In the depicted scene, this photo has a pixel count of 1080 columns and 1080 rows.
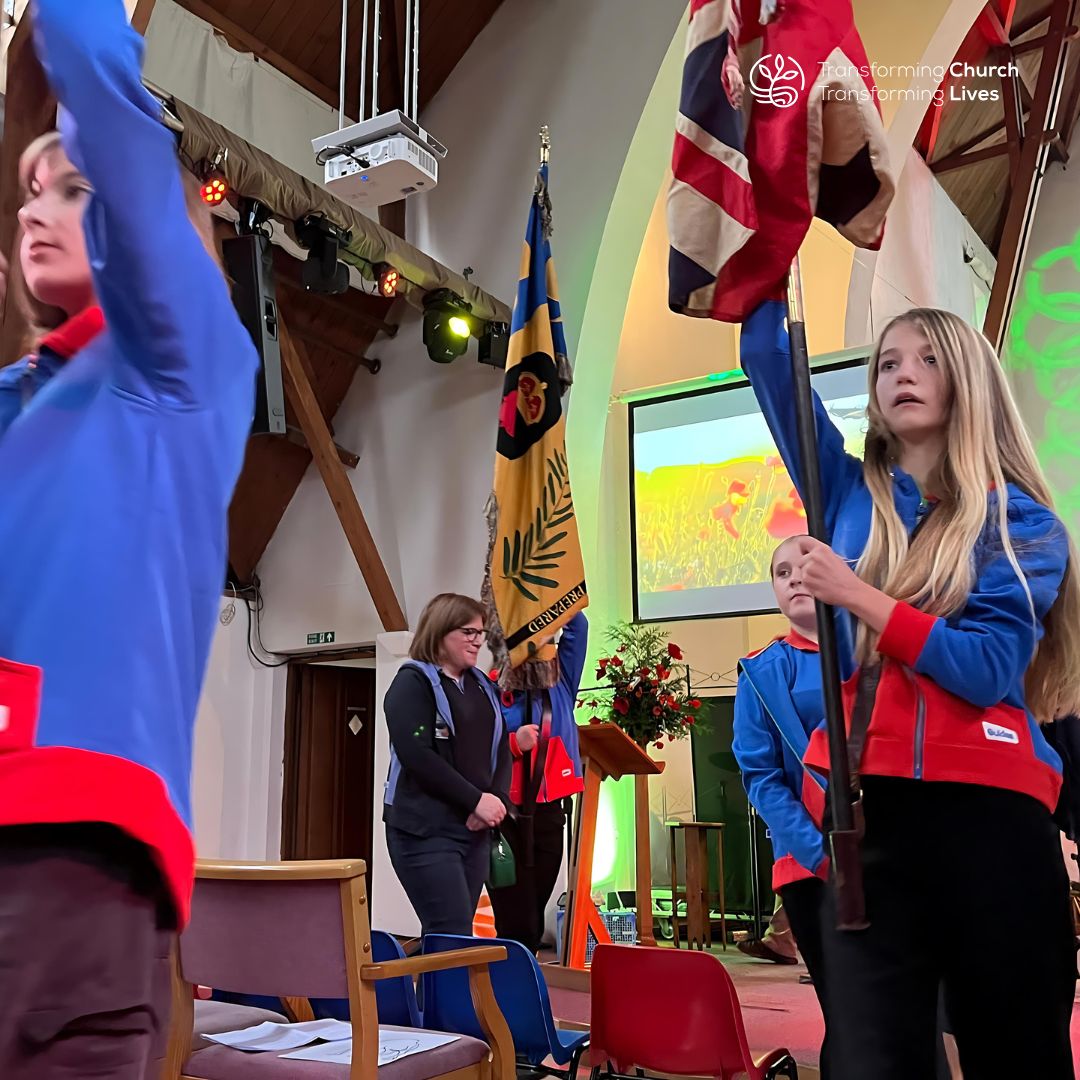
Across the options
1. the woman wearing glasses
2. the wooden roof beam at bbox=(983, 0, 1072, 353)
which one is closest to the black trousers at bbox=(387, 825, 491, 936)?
the woman wearing glasses

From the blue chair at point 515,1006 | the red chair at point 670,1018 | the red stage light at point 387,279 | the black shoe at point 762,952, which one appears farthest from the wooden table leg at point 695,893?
the red chair at point 670,1018

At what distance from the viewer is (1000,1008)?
1081mm

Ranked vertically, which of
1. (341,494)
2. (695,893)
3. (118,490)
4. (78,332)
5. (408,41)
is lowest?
(695,893)

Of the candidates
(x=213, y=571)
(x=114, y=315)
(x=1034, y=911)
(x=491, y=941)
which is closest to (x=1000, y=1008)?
(x=1034, y=911)

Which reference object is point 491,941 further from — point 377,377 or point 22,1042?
point 377,377

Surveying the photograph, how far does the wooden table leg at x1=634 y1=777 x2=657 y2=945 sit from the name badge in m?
4.59

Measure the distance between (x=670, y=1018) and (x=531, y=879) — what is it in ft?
5.16

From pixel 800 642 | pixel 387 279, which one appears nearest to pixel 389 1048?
pixel 800 642

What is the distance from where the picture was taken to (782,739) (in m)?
2.13

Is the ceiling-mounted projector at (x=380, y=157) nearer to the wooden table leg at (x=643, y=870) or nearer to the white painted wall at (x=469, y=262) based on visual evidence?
the white painted wall at (x=469, y=262)

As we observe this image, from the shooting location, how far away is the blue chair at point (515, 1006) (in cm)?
216

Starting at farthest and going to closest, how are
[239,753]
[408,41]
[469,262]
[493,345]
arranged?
[239,753] < [469,262] < [493,345] < [408,41]

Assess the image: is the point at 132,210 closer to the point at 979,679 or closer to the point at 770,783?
the point at 979,679

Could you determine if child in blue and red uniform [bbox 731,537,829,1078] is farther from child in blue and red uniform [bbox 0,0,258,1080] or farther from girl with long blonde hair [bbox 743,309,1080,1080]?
child in blue and red uniform [bbox 0,0,258,1080]
